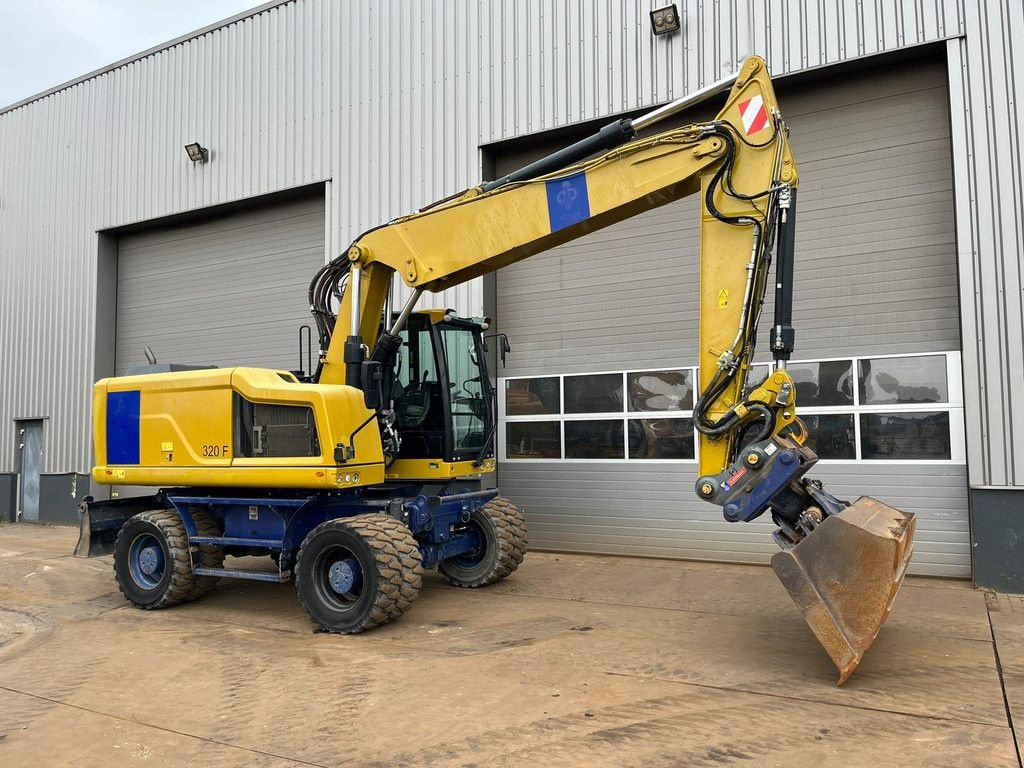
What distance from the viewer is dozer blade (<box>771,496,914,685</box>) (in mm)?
4570

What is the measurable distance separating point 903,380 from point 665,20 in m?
5.22

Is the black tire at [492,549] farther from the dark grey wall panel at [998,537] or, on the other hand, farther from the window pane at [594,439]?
the dark grey wall panel at [998,537]

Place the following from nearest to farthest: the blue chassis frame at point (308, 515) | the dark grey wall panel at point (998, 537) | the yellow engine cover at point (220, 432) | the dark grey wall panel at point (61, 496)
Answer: the yellow engine cover at point (220, 432) → the blue chassis frame at point (308, 515) → the dark grey wall panel at point (998, 537) → the dark grey wall panel at point (61, 496)

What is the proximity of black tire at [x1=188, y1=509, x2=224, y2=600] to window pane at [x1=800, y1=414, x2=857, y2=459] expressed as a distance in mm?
6519

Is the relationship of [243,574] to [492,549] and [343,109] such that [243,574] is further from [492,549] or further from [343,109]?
[343,109]

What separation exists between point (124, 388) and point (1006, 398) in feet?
29.6

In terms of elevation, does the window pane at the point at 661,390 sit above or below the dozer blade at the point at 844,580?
above

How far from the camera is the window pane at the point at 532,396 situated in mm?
10625

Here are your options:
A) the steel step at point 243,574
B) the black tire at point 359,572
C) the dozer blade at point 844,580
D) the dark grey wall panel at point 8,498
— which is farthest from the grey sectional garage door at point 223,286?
the dozer blade at point 844,580

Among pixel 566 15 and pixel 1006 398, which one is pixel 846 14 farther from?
pixel 1006 398

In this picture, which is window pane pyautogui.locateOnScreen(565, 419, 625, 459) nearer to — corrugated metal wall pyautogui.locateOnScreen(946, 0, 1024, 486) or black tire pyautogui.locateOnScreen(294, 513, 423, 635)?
corrugated metal wall pyautogui.locateOnScreen(946, 0, 1024, 486)

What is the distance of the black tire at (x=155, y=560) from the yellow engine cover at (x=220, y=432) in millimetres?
411

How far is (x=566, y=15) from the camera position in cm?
1038

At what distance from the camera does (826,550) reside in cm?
470
